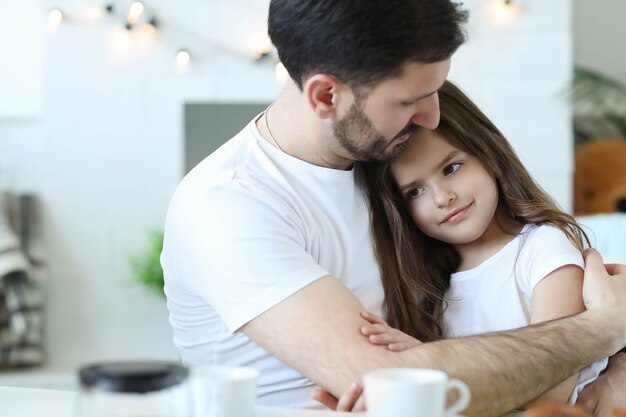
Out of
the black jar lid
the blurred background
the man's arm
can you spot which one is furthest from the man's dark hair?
the blurred background

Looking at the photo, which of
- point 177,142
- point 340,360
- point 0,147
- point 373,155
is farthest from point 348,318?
point 0,147

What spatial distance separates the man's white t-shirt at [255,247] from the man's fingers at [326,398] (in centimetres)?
12

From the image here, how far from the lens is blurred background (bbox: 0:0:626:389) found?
168 inches

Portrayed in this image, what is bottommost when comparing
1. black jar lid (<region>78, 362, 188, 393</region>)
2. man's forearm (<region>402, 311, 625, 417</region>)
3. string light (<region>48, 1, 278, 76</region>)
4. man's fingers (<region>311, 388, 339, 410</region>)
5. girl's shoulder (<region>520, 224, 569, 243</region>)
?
man's fingers (<region>311, 388, 339, 410</region>)

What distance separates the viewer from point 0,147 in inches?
172

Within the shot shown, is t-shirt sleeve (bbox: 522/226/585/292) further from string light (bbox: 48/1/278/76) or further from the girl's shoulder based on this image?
string light (bbox: 48/1/278/76)

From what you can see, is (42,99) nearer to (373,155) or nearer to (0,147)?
(0,147)

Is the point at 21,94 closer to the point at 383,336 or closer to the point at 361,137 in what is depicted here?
the point at 361,137

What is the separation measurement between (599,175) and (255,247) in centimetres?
332

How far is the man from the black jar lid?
448 mm

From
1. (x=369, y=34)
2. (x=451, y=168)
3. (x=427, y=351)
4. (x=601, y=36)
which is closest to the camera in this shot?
(x=427, y=351)

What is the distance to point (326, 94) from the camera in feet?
5.21

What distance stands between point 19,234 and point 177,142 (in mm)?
768

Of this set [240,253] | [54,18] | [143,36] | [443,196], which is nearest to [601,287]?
[443,196]
